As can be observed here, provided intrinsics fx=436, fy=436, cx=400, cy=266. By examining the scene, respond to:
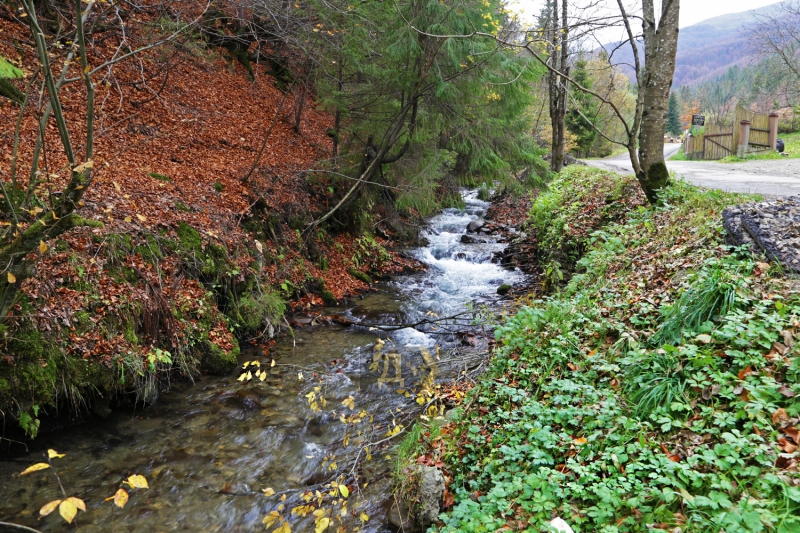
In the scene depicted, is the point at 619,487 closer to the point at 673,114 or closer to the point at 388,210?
the point at 388,210

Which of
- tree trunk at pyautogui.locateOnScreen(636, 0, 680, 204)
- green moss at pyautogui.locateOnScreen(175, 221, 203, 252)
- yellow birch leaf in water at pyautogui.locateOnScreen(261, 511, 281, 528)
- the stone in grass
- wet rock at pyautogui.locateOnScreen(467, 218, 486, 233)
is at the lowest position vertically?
yellow birch leaf in water at pyautogui.locateOnScreen(261, 511, 281, 528)

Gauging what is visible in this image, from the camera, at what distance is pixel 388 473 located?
4.66 metres

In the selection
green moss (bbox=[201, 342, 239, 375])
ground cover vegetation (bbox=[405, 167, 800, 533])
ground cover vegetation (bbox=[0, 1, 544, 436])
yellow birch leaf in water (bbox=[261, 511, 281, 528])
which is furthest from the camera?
green moss (bbox=[201, 342, 239, 375])

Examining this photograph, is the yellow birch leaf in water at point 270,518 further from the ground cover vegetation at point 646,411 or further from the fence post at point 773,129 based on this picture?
the fence post at point 773,129

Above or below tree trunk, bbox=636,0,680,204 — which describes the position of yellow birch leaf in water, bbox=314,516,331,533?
below

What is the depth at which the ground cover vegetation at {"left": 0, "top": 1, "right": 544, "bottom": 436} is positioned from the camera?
481cm

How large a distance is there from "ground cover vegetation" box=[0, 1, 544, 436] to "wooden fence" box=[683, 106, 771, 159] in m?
17.0

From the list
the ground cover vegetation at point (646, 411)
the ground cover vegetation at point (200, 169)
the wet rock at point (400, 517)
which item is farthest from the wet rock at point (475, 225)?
the wet rock at point (400, 517)

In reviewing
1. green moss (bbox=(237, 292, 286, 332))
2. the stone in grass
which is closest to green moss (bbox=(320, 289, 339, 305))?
green moss (bbox=(237, 292, 286, 332))

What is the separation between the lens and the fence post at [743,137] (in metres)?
20.7

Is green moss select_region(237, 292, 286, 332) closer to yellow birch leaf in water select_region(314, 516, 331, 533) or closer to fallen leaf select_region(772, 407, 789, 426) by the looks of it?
yellow birch leaf in water select_region(314, 516, 331, 533)

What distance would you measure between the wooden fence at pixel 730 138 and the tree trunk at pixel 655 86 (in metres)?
17.9

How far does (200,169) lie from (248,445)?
646 centimetres

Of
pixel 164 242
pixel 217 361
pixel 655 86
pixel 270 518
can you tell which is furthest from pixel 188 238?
pixel 655 86
